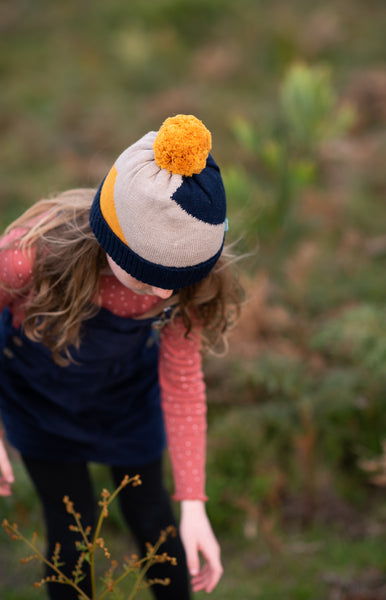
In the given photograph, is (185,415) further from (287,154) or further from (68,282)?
(287,154)

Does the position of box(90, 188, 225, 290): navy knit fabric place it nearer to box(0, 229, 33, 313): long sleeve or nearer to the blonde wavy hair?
the blonde wavy hair

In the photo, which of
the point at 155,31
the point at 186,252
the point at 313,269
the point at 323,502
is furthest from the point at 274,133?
the point at 155,31

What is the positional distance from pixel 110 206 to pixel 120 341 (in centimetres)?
49

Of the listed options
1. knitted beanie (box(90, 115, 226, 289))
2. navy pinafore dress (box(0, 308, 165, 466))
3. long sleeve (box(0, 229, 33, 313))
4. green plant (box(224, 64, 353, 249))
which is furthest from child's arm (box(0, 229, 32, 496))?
green plant (box(224, 64, 353, 249))

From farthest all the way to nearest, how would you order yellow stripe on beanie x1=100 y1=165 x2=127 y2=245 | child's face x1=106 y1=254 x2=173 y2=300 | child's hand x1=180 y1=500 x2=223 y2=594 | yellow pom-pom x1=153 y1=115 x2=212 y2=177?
child's hand x1=180 y1=500 x2=223 y2=594, child's face x1=106 y1=254 x2=173 y2=300, yellow stripe on beanie x1=100 y1=165 x2=127 y2=245, yellow pom-pom x1=153 y1=115 x2=212 y2=177

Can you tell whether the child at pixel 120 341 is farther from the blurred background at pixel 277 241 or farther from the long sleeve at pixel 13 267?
the blurred background at pixel 277 241

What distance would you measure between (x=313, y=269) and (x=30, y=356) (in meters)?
2.85

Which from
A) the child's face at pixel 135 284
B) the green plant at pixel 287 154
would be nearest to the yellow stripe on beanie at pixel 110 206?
the child's face at pixel 135 284

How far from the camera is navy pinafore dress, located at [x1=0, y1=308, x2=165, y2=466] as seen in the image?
5.57 ft

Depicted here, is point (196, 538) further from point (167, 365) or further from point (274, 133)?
point (274, 133)

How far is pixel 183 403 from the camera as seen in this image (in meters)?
1.73

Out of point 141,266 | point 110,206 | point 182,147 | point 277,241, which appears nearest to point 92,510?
point 141,266

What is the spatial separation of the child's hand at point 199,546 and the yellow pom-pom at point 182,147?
35.8 inches

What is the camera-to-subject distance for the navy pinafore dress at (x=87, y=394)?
5.57 ft
